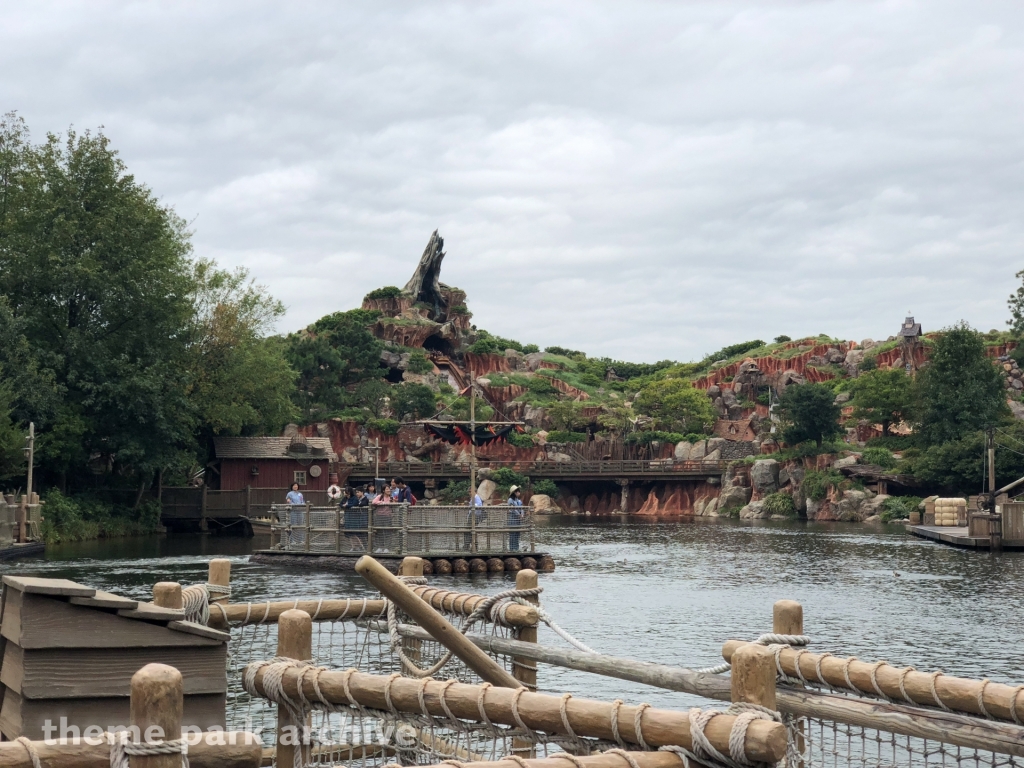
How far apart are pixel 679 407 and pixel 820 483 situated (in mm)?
24718

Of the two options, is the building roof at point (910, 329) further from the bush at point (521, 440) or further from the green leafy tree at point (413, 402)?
the green leafy tree at point (413, 402)

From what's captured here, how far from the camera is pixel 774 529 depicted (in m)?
Answer: 62.2

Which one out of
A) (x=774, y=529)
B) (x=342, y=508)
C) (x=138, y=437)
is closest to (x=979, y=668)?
(x=342, y=508)

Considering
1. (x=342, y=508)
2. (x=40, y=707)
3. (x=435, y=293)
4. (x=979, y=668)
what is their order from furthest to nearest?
1. (x=435, y=293)
2. (x=342, y=508)
3. (x=979, y=668)
4. (x=40, y=707)

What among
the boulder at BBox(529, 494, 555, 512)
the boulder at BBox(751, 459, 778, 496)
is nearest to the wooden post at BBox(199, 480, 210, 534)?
the boulder at BBox(529, 494, 555, 512)

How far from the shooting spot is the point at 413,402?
95.3 m

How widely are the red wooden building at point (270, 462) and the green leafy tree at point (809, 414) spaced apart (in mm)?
36799

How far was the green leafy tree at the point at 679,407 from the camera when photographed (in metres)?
99.3

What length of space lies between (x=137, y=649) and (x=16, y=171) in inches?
2106

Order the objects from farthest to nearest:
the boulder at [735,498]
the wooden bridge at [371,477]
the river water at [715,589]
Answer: the boulder at [735,498] → the wooden bridge at [371,477] → the river water at [715,589]

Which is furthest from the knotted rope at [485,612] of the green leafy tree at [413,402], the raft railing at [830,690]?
the green leafy tree at [413,402]

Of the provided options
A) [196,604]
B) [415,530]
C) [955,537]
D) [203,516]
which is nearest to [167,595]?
[196,604]

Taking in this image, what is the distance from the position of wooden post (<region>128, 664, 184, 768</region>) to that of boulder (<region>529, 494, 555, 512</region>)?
84621 millimetres

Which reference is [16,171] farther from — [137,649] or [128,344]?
[137,649]
